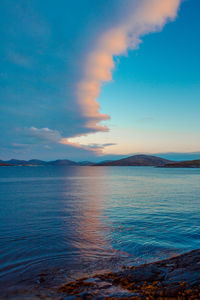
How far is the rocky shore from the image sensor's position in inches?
327

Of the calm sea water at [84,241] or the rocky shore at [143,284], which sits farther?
the calm sea water at [84,241]

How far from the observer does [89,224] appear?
71.4ft

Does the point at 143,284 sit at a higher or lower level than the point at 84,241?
higher

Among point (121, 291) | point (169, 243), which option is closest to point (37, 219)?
point (169, 243)

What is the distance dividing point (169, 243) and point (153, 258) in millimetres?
3599

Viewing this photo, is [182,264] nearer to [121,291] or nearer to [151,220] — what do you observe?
[121,291]

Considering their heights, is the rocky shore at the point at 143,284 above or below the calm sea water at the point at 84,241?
above

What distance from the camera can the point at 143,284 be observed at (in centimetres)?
934

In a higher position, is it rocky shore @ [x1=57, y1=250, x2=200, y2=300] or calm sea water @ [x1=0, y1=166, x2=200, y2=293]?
rocky shore @ [x1=57, y1=250, x2=200, y2=300]

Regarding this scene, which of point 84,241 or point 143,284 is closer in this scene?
point 143,284

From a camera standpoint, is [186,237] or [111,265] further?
[186,237]

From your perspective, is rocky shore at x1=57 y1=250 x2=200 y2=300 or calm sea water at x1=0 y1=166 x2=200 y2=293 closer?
rocky shore at x1=57 y1=250 x2=200 y2=300

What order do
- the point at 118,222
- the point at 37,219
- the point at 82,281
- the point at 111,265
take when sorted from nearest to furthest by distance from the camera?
1. the point at 82,281
2. the point at 111,265
3. the point at 118,222
4. the point at 37,219

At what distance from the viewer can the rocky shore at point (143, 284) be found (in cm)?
831
